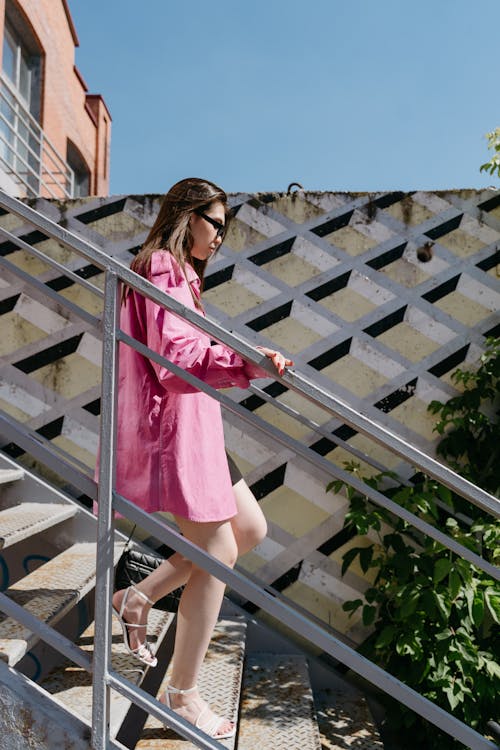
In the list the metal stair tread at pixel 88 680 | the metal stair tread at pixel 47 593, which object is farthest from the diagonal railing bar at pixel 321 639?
the metal stair tread at pixel 88 680

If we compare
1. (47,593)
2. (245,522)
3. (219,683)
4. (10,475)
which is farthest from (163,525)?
(10,475)

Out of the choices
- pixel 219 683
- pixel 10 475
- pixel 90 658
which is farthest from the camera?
pixel 10 475

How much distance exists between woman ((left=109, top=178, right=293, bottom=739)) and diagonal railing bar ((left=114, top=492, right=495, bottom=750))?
26cm

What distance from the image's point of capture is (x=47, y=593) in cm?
201

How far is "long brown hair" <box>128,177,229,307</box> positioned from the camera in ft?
5.98

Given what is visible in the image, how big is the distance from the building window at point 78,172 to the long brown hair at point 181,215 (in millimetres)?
9888

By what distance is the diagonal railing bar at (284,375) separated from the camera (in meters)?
1.36

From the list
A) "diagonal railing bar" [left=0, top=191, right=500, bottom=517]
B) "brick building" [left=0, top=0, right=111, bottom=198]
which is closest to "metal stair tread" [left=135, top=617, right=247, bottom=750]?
"diagonal railing bar" [left=0, top=191, right=500, bottom=517]

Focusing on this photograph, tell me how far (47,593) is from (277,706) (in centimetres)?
96

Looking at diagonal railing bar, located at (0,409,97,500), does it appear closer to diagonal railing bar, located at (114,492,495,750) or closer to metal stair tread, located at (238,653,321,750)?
diagonal railing bar, located at (114,492,495,750)

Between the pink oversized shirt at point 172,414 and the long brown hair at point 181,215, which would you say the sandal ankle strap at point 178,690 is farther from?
the long brown hair at point 181,215

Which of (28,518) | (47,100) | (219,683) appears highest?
(47,100)

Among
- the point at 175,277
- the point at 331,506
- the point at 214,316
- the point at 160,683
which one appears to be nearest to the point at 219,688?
the point at 160,683

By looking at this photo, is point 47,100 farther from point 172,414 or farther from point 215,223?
point 172,414
